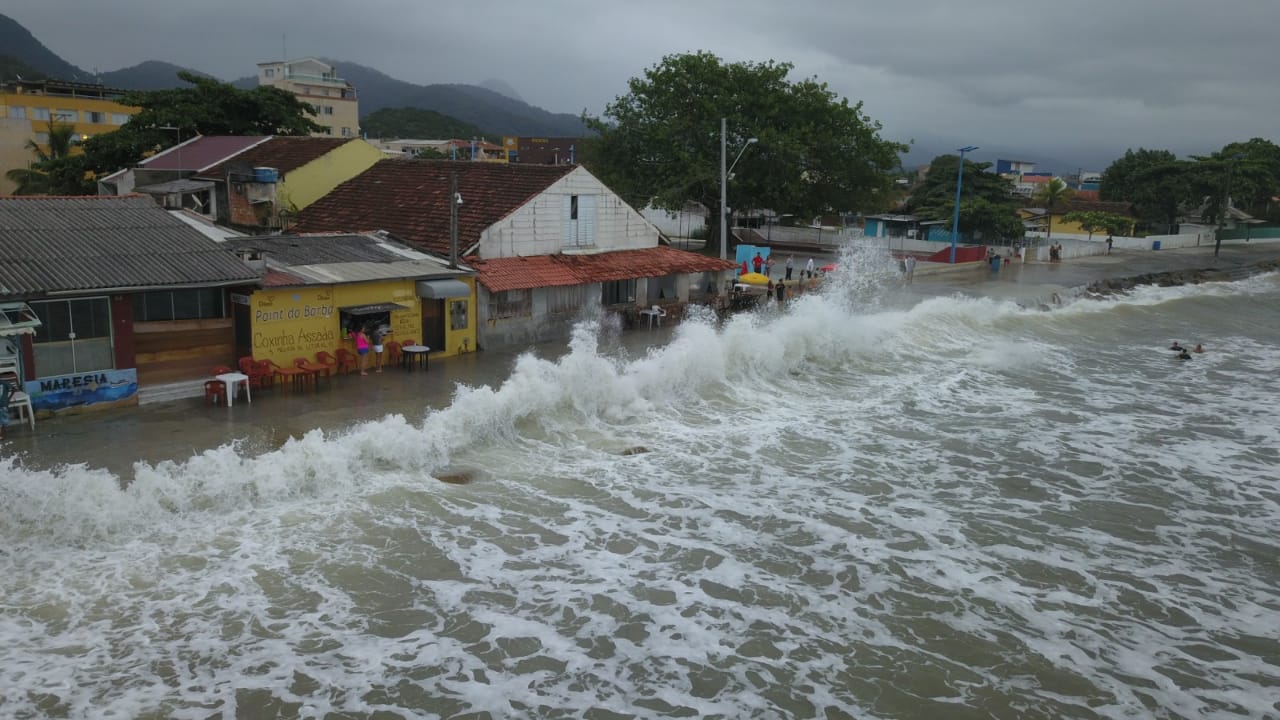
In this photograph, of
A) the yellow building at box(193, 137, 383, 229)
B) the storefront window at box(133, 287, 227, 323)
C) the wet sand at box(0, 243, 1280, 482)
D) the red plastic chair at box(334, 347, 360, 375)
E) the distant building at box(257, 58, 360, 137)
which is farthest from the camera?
the distant building at box(257, 58, 360, 137)

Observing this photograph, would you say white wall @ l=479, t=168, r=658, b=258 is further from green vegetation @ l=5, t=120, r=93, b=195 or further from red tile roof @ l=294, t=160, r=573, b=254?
green vegetation @ l=5, t=120, r=93, b=195

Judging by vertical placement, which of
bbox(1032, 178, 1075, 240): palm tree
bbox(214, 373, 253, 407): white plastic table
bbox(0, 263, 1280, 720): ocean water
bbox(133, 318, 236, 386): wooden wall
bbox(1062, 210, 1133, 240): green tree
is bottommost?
bbox(0, 263, 1280, 720): ocean water

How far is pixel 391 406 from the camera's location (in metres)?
18.1

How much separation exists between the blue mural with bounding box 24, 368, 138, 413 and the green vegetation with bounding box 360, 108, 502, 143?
118m

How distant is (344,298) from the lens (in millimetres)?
20609

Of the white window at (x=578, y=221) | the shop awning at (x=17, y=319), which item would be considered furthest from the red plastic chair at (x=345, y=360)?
the white window at (x=578, y=221)

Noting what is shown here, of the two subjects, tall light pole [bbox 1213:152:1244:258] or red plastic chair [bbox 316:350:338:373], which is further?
tall light pole [bbox 1213:152:1244:258]

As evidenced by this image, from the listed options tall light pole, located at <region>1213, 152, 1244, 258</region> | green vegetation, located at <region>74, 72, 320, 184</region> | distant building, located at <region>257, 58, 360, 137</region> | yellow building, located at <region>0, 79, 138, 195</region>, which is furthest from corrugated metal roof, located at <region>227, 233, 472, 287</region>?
distant building, located at <region>257, 58, 360, 137</region>

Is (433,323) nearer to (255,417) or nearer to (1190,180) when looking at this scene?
(255,417)

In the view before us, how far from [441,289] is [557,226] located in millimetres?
5569

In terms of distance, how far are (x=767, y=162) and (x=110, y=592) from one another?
→ 37.6 m

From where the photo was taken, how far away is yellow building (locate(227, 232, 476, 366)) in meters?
19.2

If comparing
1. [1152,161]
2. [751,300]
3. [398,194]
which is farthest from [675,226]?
[1152,161]

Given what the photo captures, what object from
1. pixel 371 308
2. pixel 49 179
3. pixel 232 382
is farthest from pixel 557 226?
pixel 49 179
